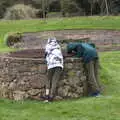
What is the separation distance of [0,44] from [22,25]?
37.6ft

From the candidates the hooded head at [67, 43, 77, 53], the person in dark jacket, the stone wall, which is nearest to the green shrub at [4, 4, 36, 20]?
the hooded head at [67, 43, 77, 53]

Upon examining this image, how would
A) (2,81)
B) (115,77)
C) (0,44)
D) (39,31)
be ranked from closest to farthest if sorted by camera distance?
(2,81), (115,77), (0,44), (39,31)

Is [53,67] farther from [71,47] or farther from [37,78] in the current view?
[71,47]

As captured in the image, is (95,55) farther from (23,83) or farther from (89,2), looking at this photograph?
(89,2)

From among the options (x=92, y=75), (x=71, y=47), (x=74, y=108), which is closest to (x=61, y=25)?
(x=71, y=47)

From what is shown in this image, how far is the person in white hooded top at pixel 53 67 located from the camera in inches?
566

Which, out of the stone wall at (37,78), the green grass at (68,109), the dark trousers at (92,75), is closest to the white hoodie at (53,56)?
the stone wall at (37,78)

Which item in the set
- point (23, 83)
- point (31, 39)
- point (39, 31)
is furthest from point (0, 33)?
point (23, 83)

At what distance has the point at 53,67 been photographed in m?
14.4

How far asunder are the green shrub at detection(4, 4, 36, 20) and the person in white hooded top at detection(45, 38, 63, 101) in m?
45.2

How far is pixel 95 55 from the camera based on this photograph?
14.8m

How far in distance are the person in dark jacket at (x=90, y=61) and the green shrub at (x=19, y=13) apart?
148ft

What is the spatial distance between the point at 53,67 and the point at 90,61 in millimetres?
1063

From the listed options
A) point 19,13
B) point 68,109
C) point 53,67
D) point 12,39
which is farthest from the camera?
point 19,13
